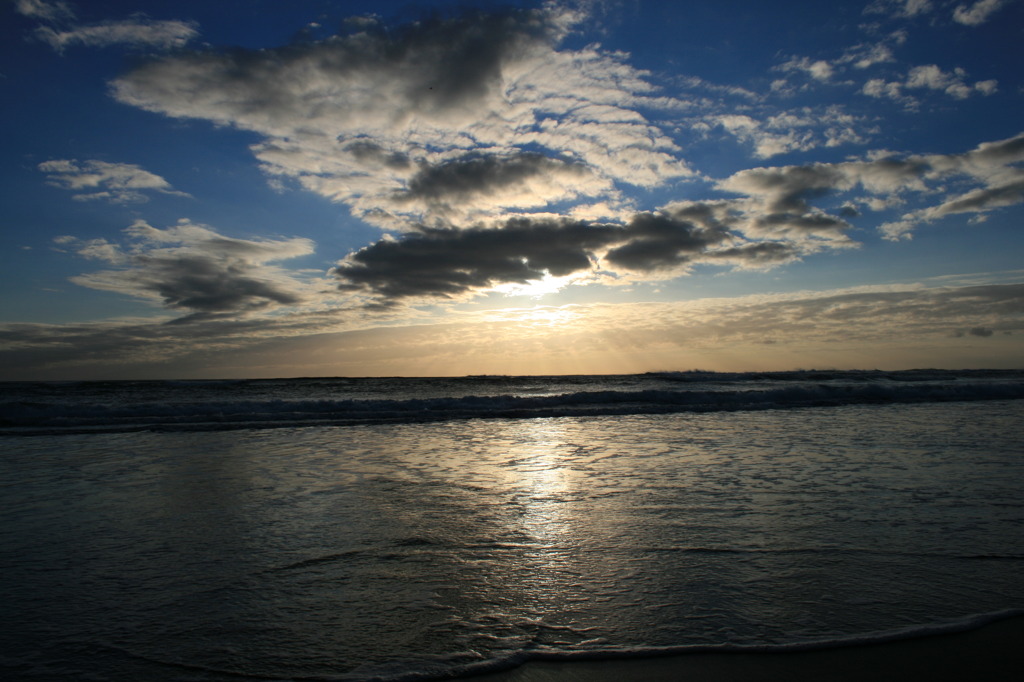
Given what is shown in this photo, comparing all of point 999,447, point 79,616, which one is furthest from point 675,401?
point 79,616

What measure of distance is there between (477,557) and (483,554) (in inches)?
2.9

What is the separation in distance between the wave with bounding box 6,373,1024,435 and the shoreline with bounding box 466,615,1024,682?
12870 mm

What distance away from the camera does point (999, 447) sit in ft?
28.2

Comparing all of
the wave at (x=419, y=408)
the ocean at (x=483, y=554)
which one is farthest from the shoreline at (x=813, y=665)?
the wave at (x=419, y=408)

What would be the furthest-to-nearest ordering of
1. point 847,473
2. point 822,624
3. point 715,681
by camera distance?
point 847,473, point 822,624, point 715,681

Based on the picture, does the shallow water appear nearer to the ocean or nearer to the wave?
the ocean

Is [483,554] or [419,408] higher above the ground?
[419,408]

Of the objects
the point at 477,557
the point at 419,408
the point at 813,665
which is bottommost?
the point at 813,665

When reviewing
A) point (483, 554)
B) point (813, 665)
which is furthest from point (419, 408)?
point (813, 665)

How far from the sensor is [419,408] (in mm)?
18562

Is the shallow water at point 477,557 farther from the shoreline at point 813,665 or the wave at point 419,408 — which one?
the wave at point 419,408

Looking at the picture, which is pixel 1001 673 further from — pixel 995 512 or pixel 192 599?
pixel 192 599

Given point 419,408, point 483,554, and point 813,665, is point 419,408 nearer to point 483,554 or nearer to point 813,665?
point 483,554

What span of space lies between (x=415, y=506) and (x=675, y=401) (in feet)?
55.0
